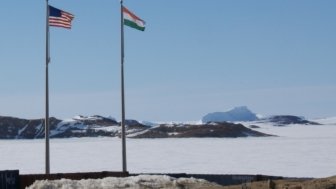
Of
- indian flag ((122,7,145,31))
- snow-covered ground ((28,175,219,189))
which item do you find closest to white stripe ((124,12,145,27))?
indian flag ((122,7,145,31))

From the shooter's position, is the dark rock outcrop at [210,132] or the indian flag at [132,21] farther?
the dark rock outcrop at [210,132]

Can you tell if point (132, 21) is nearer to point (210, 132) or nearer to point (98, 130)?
point (210, 132)

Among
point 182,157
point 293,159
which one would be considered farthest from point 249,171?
point 182,157

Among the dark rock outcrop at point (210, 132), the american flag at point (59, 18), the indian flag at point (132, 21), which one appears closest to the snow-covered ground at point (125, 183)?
the american flag at point (59, 18)

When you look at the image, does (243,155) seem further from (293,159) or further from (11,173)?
(11,173)

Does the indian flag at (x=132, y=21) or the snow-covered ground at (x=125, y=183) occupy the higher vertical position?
the indian flag at (x=132, y=21)

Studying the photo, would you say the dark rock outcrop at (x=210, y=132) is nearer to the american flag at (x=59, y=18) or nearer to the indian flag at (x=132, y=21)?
the indian flag at (x=132, y=21)

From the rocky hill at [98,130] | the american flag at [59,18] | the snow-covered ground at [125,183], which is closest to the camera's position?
the snow-covered ground at [125,183]
